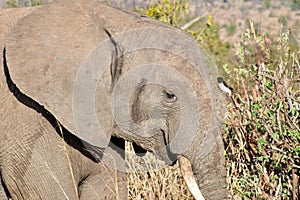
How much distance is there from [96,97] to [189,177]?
577 millimetres

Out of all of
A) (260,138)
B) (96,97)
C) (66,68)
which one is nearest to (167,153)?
(96,97)

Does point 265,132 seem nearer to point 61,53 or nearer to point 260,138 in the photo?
point 260,138

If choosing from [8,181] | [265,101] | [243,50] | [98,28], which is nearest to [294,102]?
[265,101]

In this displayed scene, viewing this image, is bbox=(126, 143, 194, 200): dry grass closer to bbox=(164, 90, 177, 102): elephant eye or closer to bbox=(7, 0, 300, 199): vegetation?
bbox=(7, 0, 300, 199): vegetation

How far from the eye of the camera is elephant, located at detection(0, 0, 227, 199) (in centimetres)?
322

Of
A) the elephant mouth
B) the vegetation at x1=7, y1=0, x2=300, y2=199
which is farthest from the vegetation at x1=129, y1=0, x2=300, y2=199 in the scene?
the elephant mouth

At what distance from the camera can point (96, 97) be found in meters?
3.30

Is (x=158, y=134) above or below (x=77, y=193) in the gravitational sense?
above

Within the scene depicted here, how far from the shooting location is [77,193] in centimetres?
351

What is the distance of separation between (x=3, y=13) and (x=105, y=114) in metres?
0.81

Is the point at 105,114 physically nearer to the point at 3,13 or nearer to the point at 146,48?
the point at 146,48

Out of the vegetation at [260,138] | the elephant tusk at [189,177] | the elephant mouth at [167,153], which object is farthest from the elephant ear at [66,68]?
the vegetation at [260,138]

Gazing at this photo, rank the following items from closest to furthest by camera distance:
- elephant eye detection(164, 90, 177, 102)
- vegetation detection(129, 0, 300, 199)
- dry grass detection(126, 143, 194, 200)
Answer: elephant eye detection(164, 90, 177, 102) < vegetation detection(129, 0, 300, 199) < dry grass detection(126, 143, 194, 200)

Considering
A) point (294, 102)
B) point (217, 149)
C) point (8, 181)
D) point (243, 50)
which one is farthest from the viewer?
point (243, 50)
